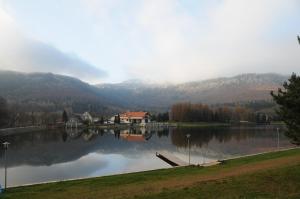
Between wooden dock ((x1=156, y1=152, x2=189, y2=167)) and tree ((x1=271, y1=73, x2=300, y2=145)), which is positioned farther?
wooden dock ((x1=156, y1=152, x2=189, y2=167))

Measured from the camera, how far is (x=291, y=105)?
17375 millimetres

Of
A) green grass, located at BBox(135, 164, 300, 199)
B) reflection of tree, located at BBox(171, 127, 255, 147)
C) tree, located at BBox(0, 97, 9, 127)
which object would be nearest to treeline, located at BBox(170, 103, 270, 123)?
reflection of tree, located at BBox(171, 127, 255, 147)

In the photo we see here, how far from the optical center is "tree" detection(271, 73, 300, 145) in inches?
671

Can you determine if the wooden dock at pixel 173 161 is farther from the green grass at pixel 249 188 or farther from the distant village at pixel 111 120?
the distant village at pixel 111 120

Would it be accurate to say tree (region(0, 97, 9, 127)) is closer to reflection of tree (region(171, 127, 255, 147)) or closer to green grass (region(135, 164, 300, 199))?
reflection of tree (region(171, 127, 255, 147))

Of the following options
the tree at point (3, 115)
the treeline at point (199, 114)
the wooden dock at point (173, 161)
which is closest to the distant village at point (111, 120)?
the treeline at point (199, 114)

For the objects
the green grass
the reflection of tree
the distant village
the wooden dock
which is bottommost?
the wooden dock

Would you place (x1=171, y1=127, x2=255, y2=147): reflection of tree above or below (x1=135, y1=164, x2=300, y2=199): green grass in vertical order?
below

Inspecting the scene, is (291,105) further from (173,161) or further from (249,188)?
(173,161)

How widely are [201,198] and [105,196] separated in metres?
5.22

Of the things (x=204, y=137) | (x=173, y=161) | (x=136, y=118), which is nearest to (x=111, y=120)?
(x=136, y=118)

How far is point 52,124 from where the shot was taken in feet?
493

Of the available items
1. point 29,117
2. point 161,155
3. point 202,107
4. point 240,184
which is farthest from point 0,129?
point 240,184

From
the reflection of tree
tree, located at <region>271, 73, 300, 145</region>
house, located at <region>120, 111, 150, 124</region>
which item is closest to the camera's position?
tree, located at <region>271, 73, 300, 145</region>
